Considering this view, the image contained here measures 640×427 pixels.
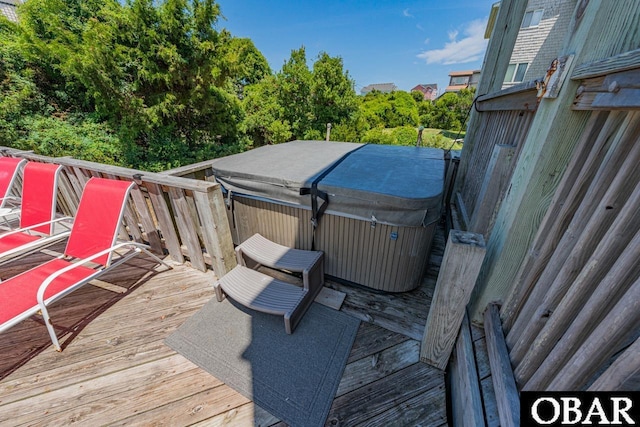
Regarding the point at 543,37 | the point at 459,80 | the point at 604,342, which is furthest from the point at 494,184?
the point at 459,80

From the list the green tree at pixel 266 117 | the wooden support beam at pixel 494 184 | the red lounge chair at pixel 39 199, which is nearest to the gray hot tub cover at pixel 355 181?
the wooden support beam at pixel 494 184

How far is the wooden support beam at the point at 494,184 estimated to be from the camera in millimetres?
1650

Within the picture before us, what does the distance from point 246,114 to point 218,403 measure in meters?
8.28

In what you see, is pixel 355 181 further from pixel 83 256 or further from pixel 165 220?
pixel 83 256

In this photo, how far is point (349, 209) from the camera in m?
2.02

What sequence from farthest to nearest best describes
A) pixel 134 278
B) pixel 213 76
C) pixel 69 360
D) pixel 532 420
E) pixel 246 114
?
1. pixel 246 114
2. pixel 213 76
3. pixel 134 278
4. pixel 69 360
5. pixel 532 420

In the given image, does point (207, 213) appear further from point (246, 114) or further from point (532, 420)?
point (246, 114)

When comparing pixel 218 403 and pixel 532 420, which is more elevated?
pixel 532 420

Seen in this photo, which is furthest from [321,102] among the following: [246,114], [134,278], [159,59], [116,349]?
[116,349]

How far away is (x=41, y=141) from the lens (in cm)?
575

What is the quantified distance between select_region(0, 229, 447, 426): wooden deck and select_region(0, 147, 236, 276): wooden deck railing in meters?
0.48

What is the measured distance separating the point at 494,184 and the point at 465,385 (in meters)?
1.35

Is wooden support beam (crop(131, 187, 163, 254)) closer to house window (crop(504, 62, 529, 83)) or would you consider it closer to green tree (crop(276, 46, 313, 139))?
green tree (crop(276, 46, 313, 139))

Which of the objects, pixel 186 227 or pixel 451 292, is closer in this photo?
pixel 451 292
